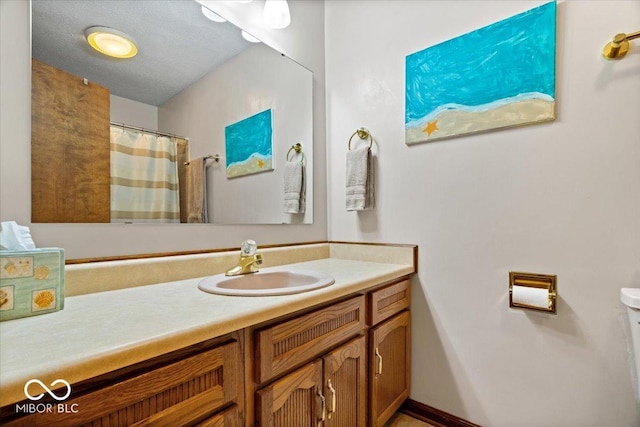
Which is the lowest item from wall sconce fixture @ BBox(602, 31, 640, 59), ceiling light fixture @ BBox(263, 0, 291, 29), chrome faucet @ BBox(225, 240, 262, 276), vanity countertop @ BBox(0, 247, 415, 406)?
vanity countertop @ BBox(0, 247, 415, 406)

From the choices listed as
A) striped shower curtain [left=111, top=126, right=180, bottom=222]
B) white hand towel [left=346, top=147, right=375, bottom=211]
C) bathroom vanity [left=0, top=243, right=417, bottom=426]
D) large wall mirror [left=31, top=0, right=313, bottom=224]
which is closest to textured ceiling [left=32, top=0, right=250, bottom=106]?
large wall mirror [left=31, top=0, right=313, bottom=224]

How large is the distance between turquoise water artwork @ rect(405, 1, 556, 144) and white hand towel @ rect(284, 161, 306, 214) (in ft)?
2.03

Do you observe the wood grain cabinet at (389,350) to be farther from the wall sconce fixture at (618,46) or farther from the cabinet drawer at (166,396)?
the wall sconce fixture at (618,46)

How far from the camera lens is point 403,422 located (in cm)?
147

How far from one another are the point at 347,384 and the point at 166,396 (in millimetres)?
677

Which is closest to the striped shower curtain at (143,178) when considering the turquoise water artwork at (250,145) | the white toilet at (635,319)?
the turquoise water artwork at (250,145)

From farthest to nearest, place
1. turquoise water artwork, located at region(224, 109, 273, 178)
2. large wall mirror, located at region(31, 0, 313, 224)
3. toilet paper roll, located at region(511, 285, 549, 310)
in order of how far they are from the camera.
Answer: turquoise water artwork, located at region(224, 109, 273, 178)
toilet paper roll, located at region(511, 285, 549, 310)
large wall mirror, located at region(31, 0, 313, 224)

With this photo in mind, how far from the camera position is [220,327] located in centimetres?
69

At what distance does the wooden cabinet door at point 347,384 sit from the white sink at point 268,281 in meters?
0.25

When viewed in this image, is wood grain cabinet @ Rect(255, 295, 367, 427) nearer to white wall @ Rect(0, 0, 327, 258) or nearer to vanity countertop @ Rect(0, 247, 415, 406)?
vanity countertop @ Rect(0, 247, 415, 406)

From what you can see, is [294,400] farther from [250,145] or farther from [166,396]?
[250,145]

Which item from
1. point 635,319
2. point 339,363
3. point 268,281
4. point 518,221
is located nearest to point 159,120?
point 268,281

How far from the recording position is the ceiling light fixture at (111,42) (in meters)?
1.00

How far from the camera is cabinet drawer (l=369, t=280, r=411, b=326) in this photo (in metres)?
1.23
